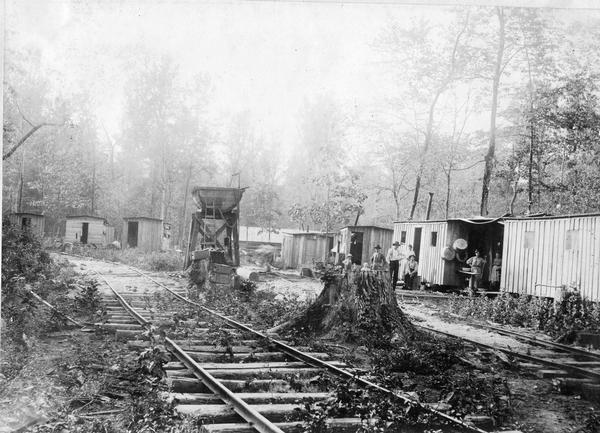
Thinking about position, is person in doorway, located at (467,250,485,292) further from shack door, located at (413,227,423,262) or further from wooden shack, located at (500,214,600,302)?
shack door, located at (413,227,423,262)

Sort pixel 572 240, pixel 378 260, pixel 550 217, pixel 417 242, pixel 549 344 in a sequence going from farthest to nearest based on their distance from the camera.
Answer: pixel 417 242 → pixel 378 260 → pixel 550 217 → pixel 572 240 → pixel 549 344

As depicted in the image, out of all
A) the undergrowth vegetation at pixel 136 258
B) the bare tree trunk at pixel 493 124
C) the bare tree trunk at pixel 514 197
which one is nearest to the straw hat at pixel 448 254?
the bare tree trunk at pixel 493 124

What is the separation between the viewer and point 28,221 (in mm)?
7496

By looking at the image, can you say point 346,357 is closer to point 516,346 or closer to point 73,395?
point 73,395

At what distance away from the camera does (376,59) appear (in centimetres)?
610

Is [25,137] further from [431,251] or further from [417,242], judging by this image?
[417,242]

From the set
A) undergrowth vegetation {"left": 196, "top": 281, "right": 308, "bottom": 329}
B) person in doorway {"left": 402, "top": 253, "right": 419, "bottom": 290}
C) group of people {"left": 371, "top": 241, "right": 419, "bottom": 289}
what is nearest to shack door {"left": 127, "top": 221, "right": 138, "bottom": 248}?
undergrowth vegetation {"left": 196, "top": 281, "right": 308, "bottom": 329}

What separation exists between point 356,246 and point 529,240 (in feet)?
32.5

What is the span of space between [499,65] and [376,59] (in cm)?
265

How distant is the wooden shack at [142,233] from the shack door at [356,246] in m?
10.4

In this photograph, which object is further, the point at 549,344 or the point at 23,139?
the point at 549,344

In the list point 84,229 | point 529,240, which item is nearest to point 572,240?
point 529,240

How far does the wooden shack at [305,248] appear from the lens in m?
24.3

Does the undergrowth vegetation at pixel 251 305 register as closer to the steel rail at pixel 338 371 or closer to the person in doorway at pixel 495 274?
the steel rail at pixel 338 371
